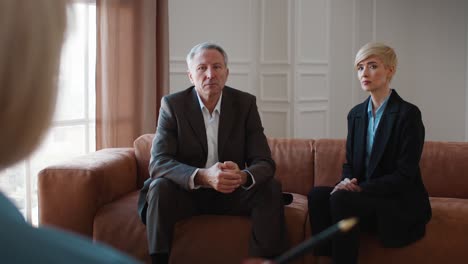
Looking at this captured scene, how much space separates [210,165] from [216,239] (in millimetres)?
383

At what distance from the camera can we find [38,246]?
1.41 feet

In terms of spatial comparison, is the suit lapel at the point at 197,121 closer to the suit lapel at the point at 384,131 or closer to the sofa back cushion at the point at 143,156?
the sofa back cushion at the point at 143,156

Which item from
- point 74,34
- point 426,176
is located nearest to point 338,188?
point 426,176

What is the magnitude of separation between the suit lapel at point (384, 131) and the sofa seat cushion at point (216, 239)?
432 millimetres

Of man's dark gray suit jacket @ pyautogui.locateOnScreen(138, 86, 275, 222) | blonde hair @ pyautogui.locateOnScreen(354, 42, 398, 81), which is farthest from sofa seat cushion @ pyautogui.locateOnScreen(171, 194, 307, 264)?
blonde hair @ pyautogui.locateOnScreen(354, 42, 398, 81)

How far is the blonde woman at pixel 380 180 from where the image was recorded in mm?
2520

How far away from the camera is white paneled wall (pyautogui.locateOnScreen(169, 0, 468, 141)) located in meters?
5.16

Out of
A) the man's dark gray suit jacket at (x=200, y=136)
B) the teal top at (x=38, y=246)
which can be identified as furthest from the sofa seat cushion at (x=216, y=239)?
the teal top at (x=38, y=246)

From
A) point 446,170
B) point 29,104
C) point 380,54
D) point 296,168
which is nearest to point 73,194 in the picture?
point 296,168

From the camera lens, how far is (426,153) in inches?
122

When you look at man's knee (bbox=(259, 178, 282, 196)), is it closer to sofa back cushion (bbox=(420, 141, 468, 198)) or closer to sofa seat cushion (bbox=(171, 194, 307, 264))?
sofa seat cushion (bbox=(171, 194, 307, 264))

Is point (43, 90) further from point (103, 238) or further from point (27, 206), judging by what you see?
point (27, 206)

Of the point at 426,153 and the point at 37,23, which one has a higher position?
the point at 37,23

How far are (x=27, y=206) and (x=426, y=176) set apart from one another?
7.91 ft
